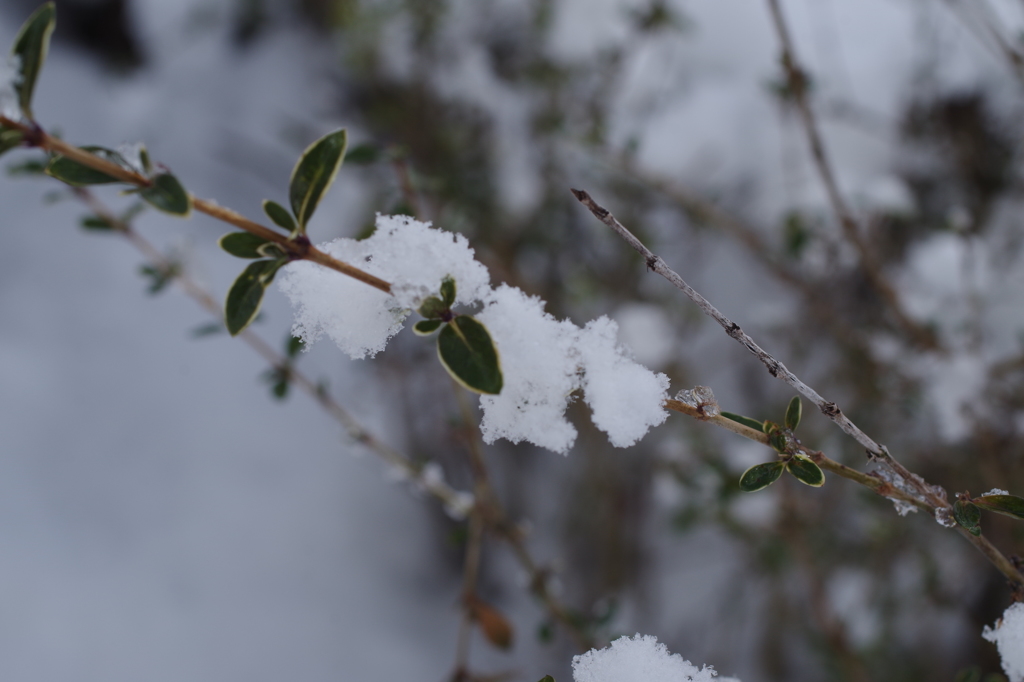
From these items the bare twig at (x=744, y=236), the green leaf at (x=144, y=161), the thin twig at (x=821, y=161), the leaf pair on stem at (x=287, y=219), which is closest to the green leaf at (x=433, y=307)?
the leaf pair on stem at (x=287, y=219)

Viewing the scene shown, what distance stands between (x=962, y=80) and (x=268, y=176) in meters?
2.52

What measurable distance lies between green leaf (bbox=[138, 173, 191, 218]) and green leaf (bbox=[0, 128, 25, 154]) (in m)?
0.07

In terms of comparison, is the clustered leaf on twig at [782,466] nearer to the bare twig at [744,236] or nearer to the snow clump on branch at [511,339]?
the snow clump on branch at [511,339]

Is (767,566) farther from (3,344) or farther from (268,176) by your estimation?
(3,344)

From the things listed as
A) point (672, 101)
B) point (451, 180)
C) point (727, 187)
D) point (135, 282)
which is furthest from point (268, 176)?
point (727, 187)

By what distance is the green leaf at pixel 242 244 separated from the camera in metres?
0.43

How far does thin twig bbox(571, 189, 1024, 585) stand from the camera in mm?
439

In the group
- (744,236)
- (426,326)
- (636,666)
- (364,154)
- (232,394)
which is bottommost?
(636,666)

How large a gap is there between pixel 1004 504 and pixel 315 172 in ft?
1.94

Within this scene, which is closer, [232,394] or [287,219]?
[287,219]

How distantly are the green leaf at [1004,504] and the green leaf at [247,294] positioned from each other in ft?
1.89

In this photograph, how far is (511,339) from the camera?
47cm

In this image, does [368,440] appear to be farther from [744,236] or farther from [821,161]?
[744,236]

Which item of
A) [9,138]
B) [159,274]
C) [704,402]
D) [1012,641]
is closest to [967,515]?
[1012,641]
